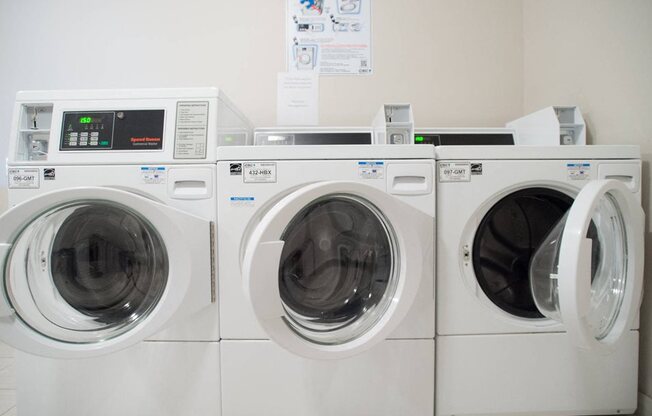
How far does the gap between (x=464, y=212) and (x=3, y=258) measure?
4.03ft

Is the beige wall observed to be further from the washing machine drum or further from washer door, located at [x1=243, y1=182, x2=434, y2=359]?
washer door, located at [x1=243, y1=182, x2=434, y2=359]

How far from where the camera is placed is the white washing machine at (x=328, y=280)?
869mm

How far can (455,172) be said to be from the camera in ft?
2.96

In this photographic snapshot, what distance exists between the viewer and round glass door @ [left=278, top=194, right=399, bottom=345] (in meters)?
0.86

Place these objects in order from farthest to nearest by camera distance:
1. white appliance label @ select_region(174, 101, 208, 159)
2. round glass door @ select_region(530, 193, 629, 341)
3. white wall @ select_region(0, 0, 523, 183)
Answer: white wall @ select_region(0, 0, 523, 183)
white appliance label @ select_region(174, 101, 208, 159)
round glass door @ select_region(530, 193, 629, 341)

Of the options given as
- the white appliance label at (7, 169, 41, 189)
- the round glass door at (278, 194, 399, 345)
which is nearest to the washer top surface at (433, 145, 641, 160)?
the round glass door at (278, 194, 399, 345)

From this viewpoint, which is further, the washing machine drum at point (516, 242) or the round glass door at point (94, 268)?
the washing machine drum at point (516, 242)

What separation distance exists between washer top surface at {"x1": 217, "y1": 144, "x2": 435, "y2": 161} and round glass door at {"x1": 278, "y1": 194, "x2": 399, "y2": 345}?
15cm

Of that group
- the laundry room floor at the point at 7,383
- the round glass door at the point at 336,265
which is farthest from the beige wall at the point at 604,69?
the laundry room floor at the point at 7,383

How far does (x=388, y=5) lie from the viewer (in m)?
1.54

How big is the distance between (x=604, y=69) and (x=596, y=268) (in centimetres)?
77

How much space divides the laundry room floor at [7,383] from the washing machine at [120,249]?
29 cm

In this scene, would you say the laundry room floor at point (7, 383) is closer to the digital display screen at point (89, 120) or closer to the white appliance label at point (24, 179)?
the white appliance label at point (24, 179)

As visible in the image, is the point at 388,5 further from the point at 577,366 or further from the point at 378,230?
the point at 577,366
